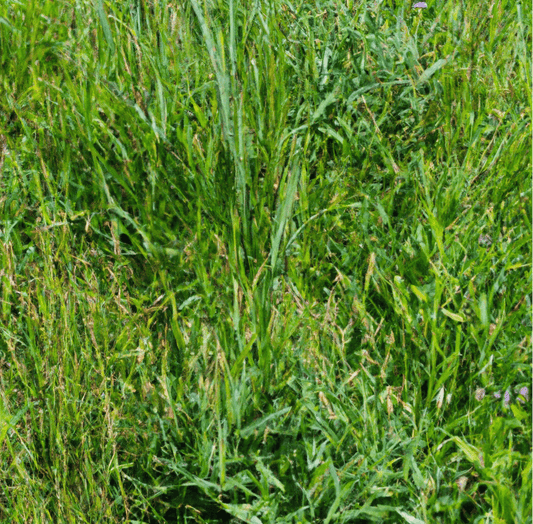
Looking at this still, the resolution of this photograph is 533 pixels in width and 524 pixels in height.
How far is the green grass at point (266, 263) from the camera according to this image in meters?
1.69

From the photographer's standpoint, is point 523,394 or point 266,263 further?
point 266,263

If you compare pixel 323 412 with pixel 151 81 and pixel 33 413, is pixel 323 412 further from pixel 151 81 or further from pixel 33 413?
pixel 151 81

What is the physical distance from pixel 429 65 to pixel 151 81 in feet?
3.37

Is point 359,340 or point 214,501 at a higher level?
point 359,340

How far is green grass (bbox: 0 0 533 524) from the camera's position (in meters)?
1.69

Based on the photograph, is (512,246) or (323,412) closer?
(323,412)

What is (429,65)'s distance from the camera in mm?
2689

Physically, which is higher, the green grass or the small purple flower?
the green grass

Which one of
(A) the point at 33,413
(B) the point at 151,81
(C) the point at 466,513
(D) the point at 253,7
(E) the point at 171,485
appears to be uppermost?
(D) the point at 253,7

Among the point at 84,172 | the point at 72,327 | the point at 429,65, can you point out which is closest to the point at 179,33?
the point at 84,172

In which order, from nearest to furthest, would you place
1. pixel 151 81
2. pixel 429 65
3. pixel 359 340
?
pixel 359 340
pixel 151 81
pixel 429 65

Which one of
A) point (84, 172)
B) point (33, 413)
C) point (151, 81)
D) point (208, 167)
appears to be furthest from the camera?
point (151, 81)

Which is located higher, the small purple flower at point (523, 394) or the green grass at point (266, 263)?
the green grass at point (266, 263)

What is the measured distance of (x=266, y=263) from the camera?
2.07 m
